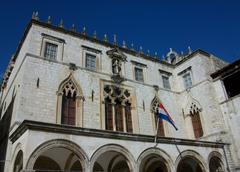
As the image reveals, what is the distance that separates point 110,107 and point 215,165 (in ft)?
24.6

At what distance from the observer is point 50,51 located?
51.9 feet

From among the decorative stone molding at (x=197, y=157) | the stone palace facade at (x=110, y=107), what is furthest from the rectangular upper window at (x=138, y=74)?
the decorative stone molding at (x=197, y=157)

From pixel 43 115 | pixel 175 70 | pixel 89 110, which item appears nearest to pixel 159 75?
pixel 175 70

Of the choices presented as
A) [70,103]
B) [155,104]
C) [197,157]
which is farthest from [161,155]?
[155,104]

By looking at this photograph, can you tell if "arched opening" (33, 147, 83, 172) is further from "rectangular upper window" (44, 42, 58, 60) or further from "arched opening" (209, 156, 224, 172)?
"arched opening" (209, 156, 224, 172)

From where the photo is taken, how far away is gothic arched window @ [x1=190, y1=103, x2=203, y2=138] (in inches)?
726

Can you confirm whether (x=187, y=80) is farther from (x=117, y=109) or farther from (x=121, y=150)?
(x=121, y=150)

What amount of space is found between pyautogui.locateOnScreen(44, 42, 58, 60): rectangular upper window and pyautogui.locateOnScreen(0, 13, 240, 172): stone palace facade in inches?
2.5

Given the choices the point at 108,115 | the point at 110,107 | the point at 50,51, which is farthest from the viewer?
the point at 110,107

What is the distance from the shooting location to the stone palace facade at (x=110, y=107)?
1130 cm

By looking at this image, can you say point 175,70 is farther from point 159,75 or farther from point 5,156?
point 5,156

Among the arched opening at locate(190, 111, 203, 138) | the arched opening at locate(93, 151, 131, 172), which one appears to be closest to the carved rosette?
A: the arched opening at locate(93, 151, 131, 172)

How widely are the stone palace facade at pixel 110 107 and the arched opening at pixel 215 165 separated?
0.08m

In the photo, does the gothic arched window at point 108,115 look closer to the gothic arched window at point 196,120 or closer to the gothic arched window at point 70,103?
the gothic arched window at point 70,103
